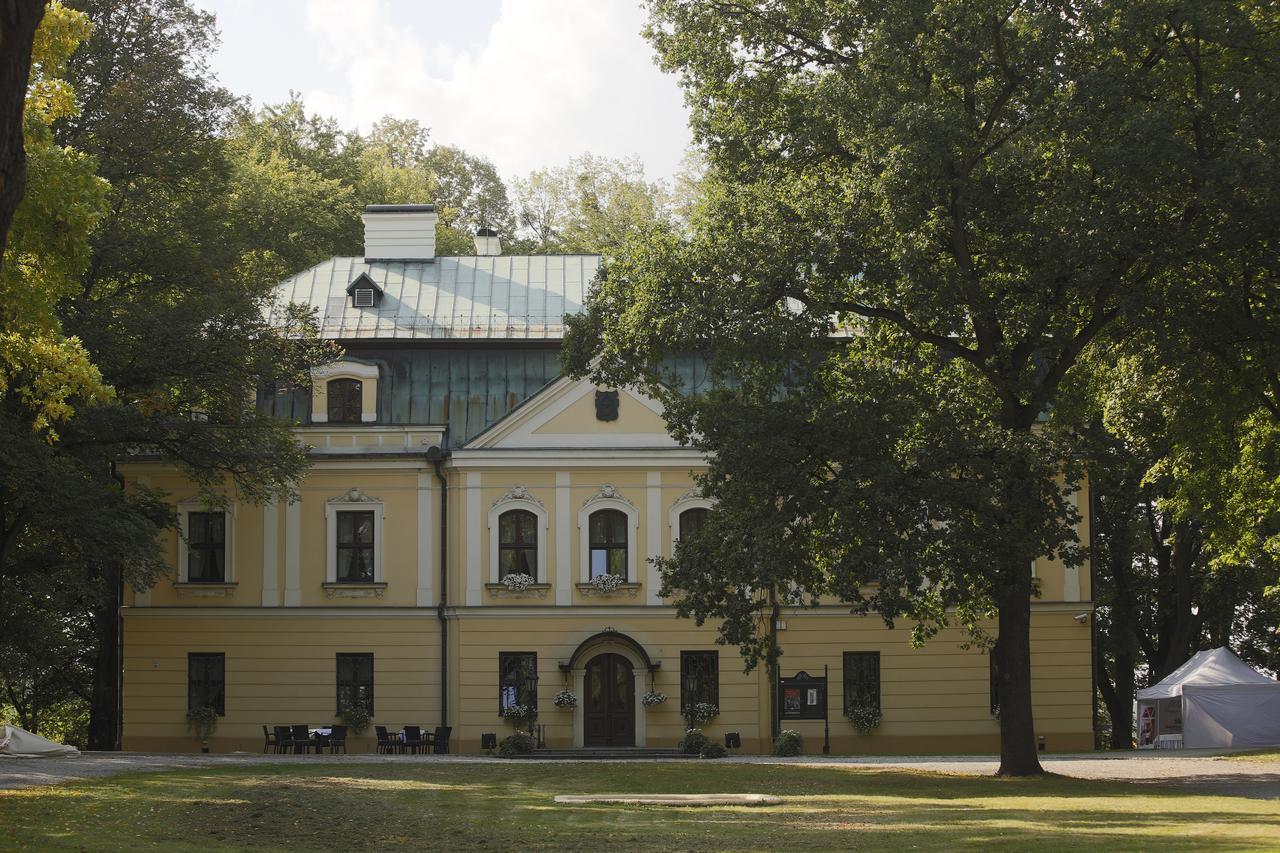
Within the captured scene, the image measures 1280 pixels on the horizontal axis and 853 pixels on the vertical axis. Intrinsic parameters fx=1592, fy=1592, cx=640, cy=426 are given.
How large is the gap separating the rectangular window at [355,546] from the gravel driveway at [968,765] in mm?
4457

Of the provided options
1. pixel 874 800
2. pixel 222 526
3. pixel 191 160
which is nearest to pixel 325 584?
pixel 222 526

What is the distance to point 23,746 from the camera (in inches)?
998

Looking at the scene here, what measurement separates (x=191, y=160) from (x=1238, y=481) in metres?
19.3

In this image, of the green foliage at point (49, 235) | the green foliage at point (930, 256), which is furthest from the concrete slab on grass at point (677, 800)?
the green foliage at point (49, 235)

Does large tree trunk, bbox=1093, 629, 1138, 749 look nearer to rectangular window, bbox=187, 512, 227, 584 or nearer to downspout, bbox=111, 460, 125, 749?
rectangular window, bbox=187, 512, 227, 584

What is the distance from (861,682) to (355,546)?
1105cm

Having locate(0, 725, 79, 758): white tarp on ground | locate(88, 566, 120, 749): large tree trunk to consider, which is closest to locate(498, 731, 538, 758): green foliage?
locate(0, 725, 79, 758): white tarp on ground

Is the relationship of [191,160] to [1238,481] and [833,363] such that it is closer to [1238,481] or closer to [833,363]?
[833,363]

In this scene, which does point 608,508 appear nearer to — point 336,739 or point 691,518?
point 691,518

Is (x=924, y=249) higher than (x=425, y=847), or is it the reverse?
(x=924, y=249)

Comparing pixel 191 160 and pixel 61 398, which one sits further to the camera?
pixel 191 160

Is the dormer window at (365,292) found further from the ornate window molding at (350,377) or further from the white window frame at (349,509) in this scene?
the white window frame at (349,509)

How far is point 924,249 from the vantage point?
2044 centimetres

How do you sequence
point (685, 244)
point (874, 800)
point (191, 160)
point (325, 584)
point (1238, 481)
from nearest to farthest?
point (874, 800) < point (685, 244) < point (1238, 481) < point (191, 160) < point (325, 584)
